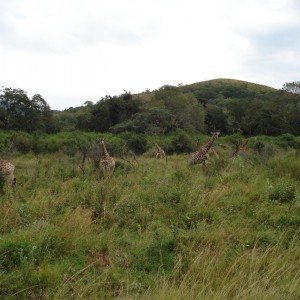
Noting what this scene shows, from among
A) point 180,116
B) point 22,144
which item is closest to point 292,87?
point 180,116

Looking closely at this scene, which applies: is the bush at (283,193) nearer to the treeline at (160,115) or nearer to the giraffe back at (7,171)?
the giraffe back at (7,171)

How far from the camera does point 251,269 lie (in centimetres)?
419

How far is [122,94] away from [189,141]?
12463 mm

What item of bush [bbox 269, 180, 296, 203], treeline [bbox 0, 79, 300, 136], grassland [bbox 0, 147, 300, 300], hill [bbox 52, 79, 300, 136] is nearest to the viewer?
grassland [bbox 0, 147, 300, 300]

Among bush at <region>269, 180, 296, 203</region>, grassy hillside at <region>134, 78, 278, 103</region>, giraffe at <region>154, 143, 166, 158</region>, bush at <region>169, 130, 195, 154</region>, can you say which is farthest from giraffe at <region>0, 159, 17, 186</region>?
grassy hillside at <region>134, 78, 278, 103</region>

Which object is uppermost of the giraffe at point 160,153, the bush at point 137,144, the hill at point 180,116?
the hill at point 180,116

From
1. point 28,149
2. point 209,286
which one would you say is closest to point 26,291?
point 209,286

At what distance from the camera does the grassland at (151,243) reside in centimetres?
390

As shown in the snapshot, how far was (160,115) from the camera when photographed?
31891 millimetres

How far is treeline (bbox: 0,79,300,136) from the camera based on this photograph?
28.7 meters

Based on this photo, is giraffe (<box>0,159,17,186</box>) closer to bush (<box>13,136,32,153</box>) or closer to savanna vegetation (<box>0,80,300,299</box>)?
savanna vegetation (<box>0,80,300,299</box>)

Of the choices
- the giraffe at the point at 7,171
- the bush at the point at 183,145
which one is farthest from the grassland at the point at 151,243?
the bush at the point at 183,145

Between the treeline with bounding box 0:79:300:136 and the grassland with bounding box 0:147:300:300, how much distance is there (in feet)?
70.2

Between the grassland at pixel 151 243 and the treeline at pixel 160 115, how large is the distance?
21398mm
